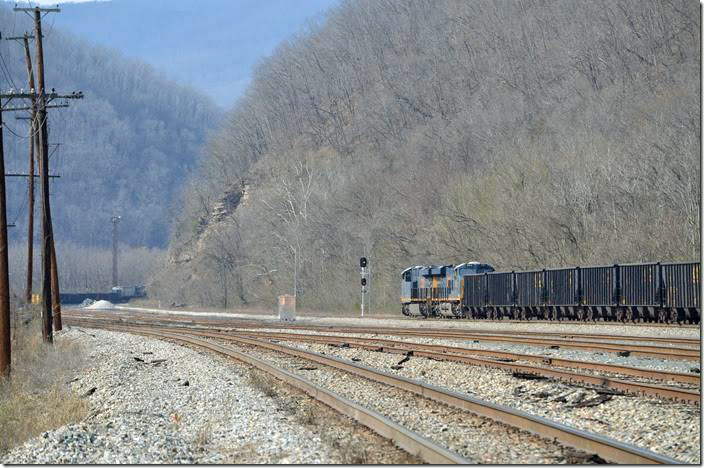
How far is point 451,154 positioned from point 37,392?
186ft

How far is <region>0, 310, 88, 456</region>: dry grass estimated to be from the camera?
1413 centimetres

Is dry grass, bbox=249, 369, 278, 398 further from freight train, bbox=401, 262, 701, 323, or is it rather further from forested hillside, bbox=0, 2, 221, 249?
forested hillside, bbox=0, 2, 221, 249

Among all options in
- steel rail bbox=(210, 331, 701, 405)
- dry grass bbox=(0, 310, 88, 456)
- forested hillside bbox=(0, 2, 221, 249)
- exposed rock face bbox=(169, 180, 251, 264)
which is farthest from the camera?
forested hillside bbox=(0, 2, 221, 249)

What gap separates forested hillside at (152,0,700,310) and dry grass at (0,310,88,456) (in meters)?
27.3

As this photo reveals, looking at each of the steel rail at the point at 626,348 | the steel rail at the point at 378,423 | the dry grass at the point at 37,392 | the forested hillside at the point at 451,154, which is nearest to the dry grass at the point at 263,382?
the steel rail at the point at 378,423

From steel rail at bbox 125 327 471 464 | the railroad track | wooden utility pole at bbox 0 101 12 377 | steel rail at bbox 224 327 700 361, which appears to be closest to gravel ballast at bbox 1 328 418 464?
steel rail at bbox 125 327 471 464

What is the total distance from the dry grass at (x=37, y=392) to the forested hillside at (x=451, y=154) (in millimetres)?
27322

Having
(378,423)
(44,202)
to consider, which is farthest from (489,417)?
(44,202)

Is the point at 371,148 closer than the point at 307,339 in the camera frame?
No

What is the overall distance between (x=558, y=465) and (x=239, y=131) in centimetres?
10699

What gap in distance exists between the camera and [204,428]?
10.9 m

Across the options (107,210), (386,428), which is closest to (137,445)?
(386,428)

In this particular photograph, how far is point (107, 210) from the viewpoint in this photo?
15762 cm

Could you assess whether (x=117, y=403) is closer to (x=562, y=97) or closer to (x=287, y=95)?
(x=562, y=97)
